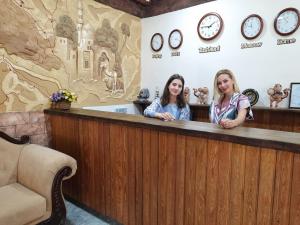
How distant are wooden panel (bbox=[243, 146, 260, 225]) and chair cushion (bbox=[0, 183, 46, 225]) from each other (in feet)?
5.10

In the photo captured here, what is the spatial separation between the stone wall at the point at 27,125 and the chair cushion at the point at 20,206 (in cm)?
77

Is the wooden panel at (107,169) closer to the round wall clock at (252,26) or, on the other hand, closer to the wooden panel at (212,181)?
the wooden panel at (212,181)

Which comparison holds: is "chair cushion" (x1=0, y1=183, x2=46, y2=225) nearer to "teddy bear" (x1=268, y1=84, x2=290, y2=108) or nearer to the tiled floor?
the tiled floor

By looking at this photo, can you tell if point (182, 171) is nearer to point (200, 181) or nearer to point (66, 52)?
point (200, 181)

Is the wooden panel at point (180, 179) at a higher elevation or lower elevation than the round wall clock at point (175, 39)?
lower

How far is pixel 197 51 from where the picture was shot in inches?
141

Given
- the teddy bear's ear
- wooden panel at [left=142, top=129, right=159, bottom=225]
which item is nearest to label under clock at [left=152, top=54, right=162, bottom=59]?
the teddy bear's ear

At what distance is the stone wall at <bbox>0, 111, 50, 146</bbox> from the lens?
2461mm

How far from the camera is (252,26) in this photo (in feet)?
9.96

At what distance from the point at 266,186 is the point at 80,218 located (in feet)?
6.04

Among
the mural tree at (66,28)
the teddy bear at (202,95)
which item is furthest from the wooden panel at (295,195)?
the mural tree at (66,28)

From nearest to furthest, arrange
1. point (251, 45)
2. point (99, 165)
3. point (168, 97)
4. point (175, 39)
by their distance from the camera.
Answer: point (99, 165) → point (168, 97) → point (251, 45) → point (175, 39)

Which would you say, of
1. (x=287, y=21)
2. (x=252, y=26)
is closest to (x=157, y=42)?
(x=252, y=26)

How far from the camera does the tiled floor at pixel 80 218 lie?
7.23ft
